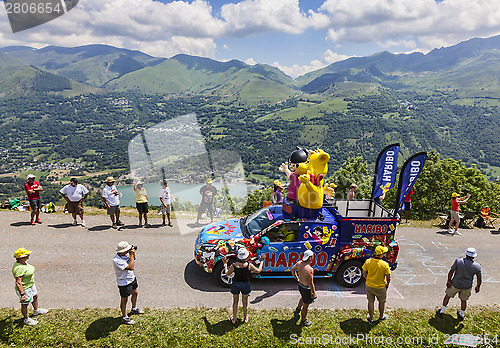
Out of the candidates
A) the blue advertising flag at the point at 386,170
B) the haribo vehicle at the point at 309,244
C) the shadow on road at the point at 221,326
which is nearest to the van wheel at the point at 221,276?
the haribo vehicle at the point at 309,244

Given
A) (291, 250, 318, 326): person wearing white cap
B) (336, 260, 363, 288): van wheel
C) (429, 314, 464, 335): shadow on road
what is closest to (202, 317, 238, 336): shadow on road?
(291, 250, 318, 326): person wearing white cap

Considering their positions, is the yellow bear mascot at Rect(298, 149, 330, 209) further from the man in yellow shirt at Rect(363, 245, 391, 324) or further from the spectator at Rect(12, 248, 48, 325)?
the spectator at Rect(12, 248, 48, 325)

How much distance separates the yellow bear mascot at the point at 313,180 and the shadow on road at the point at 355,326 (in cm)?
283

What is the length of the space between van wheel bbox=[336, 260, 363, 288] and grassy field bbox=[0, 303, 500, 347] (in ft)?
3.85

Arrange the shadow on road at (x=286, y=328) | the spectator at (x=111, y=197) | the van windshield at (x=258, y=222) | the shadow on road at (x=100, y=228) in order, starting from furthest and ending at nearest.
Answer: the shadow on road at (x=100, y=228)
the spectator at (x=111, y=197)
the van windshield at (x=258, y=222)
the shadow on road at (x=286, y=328)

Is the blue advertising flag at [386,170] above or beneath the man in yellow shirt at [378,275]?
above

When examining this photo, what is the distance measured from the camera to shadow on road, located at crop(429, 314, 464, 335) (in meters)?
6.47

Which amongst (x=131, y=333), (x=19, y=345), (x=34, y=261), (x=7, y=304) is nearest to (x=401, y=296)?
(x=131, y=333)

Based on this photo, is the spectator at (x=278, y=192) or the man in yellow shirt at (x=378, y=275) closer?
the man in yellow shirt at (x=378, y=275)

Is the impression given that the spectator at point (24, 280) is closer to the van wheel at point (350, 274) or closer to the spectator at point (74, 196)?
the spectator at point (74, 196)

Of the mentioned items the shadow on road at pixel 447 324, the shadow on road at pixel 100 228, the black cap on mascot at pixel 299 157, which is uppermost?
the black cap on mascot at pixel 299 157

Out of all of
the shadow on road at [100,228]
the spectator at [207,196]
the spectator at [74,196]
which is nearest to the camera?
the spectator at [74,196]

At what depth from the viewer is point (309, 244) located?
7.82 metres

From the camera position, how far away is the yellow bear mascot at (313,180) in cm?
798
